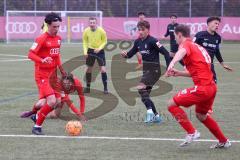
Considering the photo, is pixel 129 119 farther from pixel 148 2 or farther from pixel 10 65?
pixel 148 2

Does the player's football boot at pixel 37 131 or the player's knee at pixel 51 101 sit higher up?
the player's knee at pixel 51 101

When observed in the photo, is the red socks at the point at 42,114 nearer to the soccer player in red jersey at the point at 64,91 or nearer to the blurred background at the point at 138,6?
the soccer player in red jersey at the point at 64,91

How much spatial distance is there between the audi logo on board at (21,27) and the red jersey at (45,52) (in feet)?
100

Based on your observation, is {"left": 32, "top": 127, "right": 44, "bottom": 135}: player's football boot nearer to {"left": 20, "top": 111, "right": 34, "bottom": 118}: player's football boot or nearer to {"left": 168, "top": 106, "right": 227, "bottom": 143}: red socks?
{"left": 20, "top": 111, "right": 34, "bottom": 118}: player's football boot

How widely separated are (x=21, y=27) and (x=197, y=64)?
33.4 metres

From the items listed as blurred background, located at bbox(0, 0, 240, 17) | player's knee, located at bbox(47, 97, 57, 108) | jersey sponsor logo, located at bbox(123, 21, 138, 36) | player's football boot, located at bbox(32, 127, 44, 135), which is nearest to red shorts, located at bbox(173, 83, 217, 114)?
player's knee, located at bbox(47, 97, 57, 108)

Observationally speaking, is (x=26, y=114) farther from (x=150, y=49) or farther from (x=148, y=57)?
(x=150, y=49)

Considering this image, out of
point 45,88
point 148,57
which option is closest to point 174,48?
point 148,57

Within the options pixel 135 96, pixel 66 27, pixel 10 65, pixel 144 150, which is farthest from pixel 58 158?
pixel 66 27

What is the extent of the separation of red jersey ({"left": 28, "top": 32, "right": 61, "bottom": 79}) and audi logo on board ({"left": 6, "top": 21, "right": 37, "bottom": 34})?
100 ft

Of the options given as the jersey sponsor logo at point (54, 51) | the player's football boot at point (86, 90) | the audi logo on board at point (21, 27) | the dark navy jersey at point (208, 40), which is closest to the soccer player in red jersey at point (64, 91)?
the jersey sponsor logo at point (54, 51)

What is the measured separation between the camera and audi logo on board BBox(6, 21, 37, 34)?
41.0m

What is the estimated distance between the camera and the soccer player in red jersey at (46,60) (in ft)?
33.7

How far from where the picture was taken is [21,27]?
4131 centimetres
